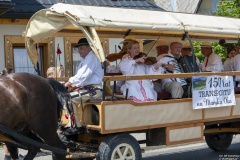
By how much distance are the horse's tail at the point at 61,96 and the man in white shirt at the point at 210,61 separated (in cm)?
355

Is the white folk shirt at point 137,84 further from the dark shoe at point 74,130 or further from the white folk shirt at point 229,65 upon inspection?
the white folk shirt at point 229,65

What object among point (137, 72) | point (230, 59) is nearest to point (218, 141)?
point (230, 59)

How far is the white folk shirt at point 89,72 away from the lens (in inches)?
283

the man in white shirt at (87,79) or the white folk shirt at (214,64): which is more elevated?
the white folk shirt at (214,64)

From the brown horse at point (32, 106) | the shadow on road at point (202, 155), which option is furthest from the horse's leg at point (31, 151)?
the shadow on road at point (202, 155)

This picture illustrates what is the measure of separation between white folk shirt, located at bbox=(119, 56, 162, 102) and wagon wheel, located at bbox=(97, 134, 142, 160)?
27.7 inches

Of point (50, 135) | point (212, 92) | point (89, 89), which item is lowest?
point (50, 135)

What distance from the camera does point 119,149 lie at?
683 centimetres

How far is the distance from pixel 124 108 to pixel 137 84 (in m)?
0.75

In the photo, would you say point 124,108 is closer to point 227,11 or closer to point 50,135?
point 50,135

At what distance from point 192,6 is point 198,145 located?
17.0 meters

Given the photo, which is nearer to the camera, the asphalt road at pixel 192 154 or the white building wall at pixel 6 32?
the asphalt road at pixel 192 154

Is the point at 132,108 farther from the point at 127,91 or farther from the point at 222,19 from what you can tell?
the point at 222,19

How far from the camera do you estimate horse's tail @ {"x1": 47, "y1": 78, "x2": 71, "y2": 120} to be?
6951 mm
